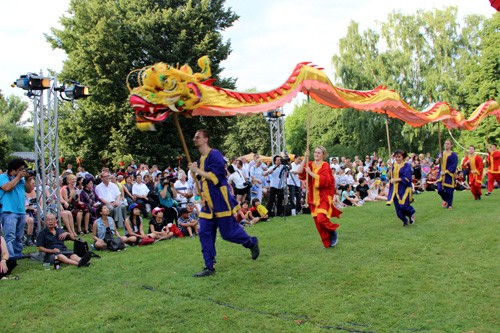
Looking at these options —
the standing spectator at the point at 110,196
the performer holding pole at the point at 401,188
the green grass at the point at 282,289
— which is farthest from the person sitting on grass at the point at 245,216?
the performer holding pole at the point at 401,188

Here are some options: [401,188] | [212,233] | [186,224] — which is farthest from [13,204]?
[401,188]

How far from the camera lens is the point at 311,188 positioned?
8562 mm

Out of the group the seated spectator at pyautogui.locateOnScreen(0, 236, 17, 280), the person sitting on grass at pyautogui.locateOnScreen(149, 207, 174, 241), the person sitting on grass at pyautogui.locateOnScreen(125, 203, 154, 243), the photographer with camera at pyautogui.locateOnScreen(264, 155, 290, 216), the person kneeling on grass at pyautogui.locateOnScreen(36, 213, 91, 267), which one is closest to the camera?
the seated spectator at pyautogui.locateOnScreen(0, 236, 17, 280)

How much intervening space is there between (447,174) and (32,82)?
10636 mm

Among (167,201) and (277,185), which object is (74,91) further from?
(277,185)

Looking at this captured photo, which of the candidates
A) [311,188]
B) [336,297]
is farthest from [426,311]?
[311,188]

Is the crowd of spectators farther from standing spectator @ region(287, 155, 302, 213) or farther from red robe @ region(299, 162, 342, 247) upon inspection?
red robe @ region(299, 162, 342, 247)

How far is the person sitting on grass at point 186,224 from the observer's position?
10.8 metres

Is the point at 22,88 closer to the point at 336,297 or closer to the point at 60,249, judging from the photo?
the point at 60,249

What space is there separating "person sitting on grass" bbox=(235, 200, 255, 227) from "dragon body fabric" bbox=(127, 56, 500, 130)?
3.78 meters

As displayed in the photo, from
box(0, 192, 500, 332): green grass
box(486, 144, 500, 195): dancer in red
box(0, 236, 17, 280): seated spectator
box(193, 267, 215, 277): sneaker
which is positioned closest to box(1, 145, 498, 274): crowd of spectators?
box(0, 236, 17, 280): seated spectator

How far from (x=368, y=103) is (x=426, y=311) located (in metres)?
6.60

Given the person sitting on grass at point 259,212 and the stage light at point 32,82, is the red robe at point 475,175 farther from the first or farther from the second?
the stage light at point 32,82

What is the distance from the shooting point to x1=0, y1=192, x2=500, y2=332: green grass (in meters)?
4.86
